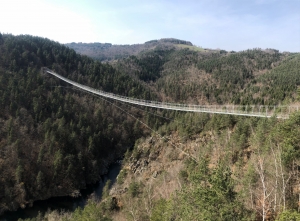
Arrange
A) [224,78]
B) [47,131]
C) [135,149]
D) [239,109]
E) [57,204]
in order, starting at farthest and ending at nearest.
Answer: [224,78]
[135,149]
[47,131]
[57,204]
[239,109]

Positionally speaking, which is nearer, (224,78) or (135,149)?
(135,149)

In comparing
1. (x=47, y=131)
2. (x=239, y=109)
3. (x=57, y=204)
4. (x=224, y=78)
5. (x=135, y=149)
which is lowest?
(x=57, y=204)

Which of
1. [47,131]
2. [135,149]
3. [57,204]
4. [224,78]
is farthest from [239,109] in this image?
[224,78]

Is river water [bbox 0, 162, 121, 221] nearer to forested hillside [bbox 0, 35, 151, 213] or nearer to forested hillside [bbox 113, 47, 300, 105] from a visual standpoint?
forested hillside [bbox 0, 35, 151, 213]

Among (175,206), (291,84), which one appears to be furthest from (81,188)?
→ (291,84)

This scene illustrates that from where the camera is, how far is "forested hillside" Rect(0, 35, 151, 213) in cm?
3022

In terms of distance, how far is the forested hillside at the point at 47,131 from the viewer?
1190 inches

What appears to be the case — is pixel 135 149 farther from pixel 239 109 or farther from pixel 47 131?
pixel 239 109

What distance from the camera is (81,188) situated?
107ft

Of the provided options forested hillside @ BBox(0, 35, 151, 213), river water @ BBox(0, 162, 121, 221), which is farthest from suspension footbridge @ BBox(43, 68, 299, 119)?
river water @ BBox(0, 162, 121, 221)

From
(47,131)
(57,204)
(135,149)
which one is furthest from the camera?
(135,149)

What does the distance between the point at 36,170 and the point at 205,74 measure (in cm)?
7581

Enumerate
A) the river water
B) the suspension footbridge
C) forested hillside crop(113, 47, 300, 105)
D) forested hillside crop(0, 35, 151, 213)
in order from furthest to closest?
forested hillside crop(113, 47, 300, 105), forested hillside crop(0, 35, 151, 213), the river water, the suspension footbridge

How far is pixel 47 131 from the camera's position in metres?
34.4
